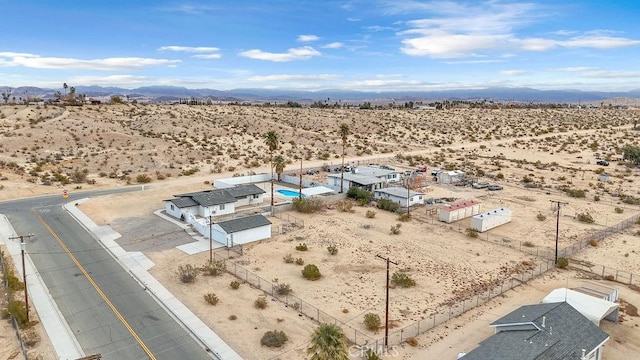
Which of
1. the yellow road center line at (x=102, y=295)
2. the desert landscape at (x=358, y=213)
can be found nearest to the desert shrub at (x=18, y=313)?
the yellow road center line at (x=102, y=295)

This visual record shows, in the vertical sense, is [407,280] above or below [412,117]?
below

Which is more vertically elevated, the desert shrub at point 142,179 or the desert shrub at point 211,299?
the desert shrub at point 142,179

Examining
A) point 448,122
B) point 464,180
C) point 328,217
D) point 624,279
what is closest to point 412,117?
point 448,122

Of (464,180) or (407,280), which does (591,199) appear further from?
(407,280)

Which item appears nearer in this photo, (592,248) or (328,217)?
(592,248)

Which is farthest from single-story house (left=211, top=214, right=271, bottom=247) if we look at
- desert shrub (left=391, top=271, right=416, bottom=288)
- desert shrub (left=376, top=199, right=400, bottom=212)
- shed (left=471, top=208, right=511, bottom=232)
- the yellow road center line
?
shed (left=471, top=208, right=511, bottom=232)

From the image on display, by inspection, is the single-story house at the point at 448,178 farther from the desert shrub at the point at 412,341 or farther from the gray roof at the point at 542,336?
the desert shrub at the point at 412,341

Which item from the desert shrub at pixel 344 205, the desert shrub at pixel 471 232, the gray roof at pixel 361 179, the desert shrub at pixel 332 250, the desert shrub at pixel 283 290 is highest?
the gray roof at pixel 361 179
